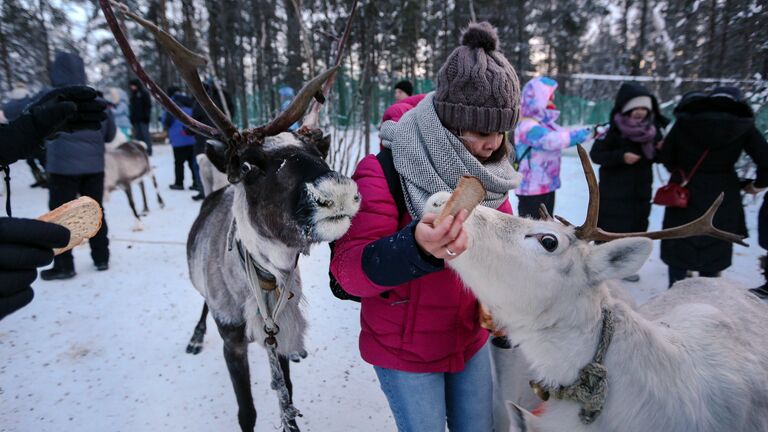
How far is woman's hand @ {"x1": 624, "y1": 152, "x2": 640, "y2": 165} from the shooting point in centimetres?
404

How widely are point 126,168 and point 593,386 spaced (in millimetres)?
7616

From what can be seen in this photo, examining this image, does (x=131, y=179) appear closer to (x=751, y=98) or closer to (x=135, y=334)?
(x=135, y=334)

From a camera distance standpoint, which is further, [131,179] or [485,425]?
[131,179]

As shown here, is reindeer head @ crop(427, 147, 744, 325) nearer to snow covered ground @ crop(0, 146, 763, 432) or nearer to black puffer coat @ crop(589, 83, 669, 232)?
snow covered ground @ crop(0, 146, 763, 432)

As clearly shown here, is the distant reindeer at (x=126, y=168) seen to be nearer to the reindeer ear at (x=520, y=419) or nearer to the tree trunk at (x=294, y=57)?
Result: the tree trunk at (x=294, y=57)

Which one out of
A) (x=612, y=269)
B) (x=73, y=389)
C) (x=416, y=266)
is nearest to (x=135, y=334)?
(x=73, y=389)

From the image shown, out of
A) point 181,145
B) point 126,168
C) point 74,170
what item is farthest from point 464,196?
point 181,145

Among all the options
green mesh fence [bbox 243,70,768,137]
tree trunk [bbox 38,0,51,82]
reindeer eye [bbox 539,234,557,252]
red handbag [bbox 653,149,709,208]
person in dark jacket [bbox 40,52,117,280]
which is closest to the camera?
reindeer eye [bbox 539,234,557,252]

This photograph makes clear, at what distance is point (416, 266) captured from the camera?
119 cm

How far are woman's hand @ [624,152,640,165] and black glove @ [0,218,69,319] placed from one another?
4.41 metres

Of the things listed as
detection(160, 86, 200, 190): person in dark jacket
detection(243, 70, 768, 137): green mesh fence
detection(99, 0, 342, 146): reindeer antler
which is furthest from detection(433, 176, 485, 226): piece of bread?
detection(243, 70, 768, 137): green mesh fence

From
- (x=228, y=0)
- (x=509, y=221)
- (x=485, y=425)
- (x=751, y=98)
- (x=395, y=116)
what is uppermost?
(x=228, y=0)

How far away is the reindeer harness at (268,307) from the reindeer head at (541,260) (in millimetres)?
1078

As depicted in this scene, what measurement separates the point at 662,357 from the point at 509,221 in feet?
2.34
